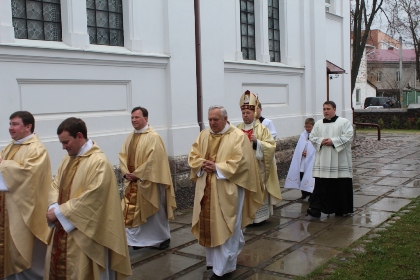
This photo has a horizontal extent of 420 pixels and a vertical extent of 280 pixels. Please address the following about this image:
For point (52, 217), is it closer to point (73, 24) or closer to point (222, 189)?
point (222, 189)

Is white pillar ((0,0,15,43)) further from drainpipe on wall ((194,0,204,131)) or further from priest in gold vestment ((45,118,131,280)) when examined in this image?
drainpipe on wall ((194,0,204,131))

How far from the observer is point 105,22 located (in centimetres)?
908

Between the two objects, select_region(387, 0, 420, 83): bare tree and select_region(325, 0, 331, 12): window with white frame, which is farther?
select_region(387, 0, 420, 83): bare tree

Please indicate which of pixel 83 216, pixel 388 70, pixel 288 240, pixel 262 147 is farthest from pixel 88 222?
pixel 388 70

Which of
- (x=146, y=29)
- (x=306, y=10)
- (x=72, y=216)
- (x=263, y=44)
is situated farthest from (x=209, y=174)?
(x=306, y=10)

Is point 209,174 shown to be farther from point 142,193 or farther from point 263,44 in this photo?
point 263,44

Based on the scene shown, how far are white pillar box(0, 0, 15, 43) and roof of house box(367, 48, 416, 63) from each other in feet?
203

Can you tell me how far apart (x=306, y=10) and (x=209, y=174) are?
1025 centimetres

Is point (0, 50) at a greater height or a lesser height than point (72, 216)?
greater

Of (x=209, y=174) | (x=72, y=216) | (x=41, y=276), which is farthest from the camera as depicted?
(x=209, y=174)

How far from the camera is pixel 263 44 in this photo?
12.8 metres

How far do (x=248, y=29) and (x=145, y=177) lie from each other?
7.38m

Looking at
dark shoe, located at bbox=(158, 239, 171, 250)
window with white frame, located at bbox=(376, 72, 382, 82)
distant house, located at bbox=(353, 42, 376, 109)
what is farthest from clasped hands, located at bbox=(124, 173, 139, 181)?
window with white frame, located at bbox=(376, 72, 382, 82)

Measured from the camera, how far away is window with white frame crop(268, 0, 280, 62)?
13.6m
